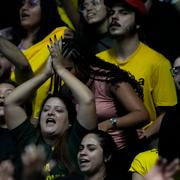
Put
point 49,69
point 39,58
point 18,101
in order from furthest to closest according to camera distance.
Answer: point 39,58 < point 18,101 < point 49,69

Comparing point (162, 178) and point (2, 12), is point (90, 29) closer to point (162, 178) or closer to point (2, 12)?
point (2, 12)

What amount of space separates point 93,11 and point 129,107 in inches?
41.1

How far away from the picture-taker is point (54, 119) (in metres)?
6.80

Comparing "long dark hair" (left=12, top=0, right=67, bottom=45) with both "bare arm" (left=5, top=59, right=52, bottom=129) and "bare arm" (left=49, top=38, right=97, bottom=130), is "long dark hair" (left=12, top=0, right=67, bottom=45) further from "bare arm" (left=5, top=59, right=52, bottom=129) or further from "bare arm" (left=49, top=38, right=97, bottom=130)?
"bare arm" (left=49, top=38, right=97, bottom=130)

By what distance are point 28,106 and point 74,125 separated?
2.13ft

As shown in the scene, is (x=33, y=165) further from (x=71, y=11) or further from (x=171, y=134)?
(x=71, y=11)

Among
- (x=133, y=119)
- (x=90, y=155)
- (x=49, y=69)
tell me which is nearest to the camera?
(x=90, y=155)

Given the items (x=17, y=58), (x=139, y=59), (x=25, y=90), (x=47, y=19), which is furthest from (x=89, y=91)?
(x=47, y=19)

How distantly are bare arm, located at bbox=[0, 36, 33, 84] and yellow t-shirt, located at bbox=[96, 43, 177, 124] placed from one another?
61cm

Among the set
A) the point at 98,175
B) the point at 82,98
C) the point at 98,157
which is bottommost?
the point at 98,175

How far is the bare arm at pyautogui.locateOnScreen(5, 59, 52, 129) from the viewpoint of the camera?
689cm

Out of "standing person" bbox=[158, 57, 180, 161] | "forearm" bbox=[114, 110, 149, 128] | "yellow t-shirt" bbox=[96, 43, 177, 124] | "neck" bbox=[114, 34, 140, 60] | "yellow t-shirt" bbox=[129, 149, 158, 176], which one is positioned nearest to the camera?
"standing person" bbox=[158, 57, 180, 161]

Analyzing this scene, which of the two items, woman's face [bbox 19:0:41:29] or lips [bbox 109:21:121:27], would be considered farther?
woman's face [bbox 19:0:41:29]

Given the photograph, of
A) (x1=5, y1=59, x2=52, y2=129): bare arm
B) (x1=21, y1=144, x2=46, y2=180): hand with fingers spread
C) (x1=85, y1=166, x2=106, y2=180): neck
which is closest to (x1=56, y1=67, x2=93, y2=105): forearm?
(x1=5, y1=59, x2=52, y2=129): bare arm
